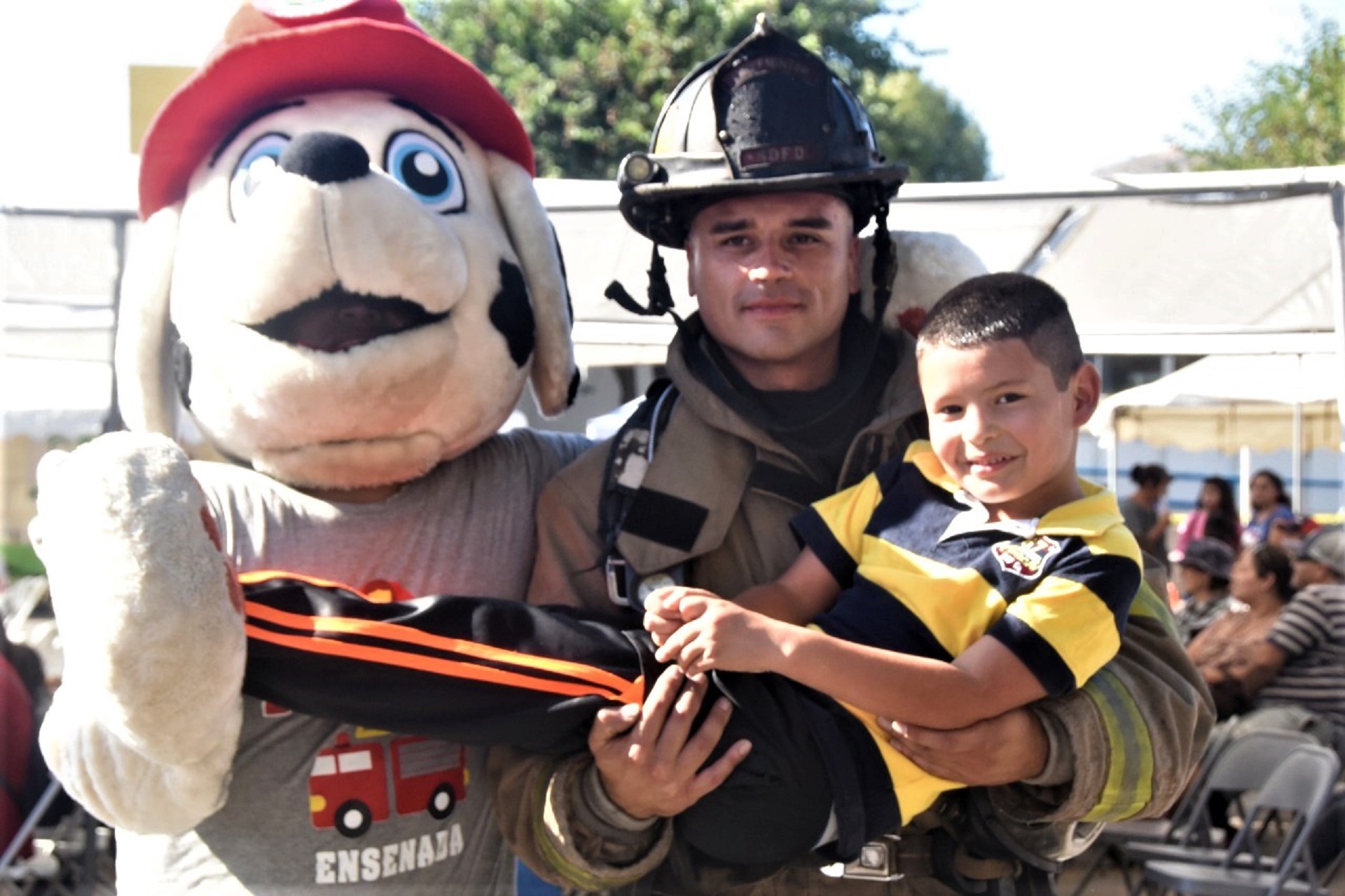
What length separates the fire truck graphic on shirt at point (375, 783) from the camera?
2.41 meters

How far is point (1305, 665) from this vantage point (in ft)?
21.2

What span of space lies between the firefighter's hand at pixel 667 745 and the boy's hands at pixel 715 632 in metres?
0.11

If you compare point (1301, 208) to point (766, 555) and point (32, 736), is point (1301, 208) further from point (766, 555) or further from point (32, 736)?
point (32, 736)

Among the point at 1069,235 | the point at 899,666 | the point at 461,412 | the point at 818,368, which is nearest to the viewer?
the point at 899,666

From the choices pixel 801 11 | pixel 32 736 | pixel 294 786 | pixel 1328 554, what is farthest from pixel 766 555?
pixel 801 11

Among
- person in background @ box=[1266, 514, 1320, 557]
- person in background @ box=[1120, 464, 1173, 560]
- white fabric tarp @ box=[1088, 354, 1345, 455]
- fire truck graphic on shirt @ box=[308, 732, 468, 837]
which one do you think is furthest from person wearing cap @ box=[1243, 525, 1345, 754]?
fire truck graphic on shirt @ box=[308, 732, 468, 837]

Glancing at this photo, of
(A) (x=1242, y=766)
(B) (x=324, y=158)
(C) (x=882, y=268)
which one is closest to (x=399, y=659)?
(B) (x=324, y=158)

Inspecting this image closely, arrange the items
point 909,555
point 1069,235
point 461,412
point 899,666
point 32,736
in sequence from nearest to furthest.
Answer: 1. point 899,666
2. point 909,555
3. point 461,412
4. point 32,736
5. point 1069,235

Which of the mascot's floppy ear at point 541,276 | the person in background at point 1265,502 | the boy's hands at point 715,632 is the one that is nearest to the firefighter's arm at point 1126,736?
the boy's hands at point 715,632

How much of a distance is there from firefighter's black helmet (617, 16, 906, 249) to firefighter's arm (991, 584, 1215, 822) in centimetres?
101

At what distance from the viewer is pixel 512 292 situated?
2.71m

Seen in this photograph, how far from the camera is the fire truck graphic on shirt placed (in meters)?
2.41

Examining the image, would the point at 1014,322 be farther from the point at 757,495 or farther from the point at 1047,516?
the point at 757,495

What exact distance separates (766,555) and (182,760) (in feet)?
3.60
